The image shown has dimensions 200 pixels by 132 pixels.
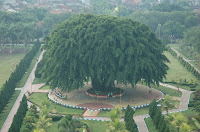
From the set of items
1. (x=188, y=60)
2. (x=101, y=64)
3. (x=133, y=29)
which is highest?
(x=133, y=29)

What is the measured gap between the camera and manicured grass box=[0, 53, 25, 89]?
111m

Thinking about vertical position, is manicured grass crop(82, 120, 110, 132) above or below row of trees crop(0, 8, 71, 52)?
below

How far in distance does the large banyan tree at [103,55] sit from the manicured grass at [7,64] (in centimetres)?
2607

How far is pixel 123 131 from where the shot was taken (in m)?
60.1

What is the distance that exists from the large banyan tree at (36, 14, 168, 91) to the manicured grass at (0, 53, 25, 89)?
26070 mm

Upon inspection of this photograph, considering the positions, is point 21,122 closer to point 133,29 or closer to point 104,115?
point 104,115

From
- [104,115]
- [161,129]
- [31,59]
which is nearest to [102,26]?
[104,115]

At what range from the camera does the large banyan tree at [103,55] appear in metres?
82.4

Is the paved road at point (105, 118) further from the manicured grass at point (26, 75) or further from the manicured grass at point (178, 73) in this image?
the manicured grass at point (178, 73)

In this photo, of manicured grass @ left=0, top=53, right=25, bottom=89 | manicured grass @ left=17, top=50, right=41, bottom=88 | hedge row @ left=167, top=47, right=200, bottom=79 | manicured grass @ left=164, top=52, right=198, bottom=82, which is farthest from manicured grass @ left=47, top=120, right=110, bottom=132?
hedge row @ left=167, top=47, right=200, bottom=79

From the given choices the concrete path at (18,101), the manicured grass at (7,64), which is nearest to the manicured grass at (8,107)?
the concrete path at (18,101)

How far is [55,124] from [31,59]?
198 ft

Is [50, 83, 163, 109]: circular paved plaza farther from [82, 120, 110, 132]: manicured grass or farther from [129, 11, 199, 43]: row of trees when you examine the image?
[129, 11, 199, 43]: row of trees

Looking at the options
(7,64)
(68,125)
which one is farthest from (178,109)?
(7,64)
